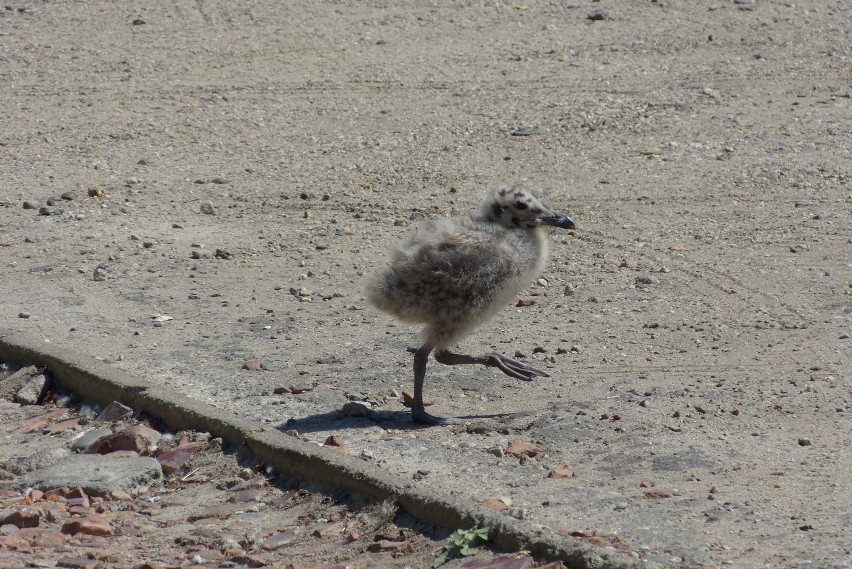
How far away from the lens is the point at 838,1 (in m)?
15.8

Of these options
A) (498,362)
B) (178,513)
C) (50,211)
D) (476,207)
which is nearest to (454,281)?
(498,362)

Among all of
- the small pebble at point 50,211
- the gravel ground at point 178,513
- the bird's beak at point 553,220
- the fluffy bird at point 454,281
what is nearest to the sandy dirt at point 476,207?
the small pebble at point 50,211

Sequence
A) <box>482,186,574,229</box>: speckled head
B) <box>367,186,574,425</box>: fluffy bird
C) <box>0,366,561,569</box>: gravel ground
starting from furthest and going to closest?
<box>482,186,574,229</box>: speckled head, <box>367,186,574,425</box>: fluffy bird, <box>0,366,561,569</box>: gravel ground

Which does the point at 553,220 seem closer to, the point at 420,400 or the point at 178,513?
the point at 420,400

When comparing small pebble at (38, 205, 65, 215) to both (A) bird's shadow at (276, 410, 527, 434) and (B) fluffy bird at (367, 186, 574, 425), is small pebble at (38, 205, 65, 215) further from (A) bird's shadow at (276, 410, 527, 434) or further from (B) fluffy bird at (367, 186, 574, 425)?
(A) bird's shadow at (276, 410, 527, 434)

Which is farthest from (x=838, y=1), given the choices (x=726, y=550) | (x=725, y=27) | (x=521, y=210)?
(x=726, y=550)

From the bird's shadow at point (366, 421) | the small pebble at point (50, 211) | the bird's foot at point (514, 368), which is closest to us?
the bird's shadow at point (366, 421)

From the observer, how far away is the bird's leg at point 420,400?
21.7ft

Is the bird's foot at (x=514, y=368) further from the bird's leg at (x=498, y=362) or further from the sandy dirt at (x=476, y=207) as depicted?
the sandy dirt at (x=476, y=207)

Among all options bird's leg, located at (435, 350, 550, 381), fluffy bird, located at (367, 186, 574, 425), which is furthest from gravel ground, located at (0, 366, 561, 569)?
bird's leg, located at (435, 350, 550, 381)

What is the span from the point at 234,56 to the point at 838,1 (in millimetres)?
7773

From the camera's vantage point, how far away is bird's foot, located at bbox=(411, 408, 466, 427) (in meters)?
6.59

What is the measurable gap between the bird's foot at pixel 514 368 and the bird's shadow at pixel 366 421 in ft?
0.97

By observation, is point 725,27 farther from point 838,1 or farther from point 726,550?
point 726,550
